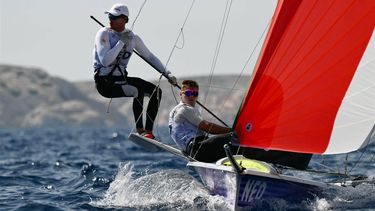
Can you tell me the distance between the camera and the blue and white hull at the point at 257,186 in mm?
8586

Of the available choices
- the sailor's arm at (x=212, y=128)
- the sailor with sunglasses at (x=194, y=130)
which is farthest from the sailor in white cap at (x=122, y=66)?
the sailor's arm at (x=212, y=128)

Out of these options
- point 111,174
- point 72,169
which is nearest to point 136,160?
point 72,169

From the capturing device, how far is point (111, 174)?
14.6 meters

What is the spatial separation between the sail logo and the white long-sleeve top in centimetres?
261

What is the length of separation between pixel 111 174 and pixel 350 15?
7236 mm

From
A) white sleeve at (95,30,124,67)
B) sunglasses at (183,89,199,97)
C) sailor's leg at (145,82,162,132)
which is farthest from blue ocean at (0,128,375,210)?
white sleeve at (95,30,124,67)

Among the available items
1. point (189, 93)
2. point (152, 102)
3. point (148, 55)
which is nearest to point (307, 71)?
point (189, 93)

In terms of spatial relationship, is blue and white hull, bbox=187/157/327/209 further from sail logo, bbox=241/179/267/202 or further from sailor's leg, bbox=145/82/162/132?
sailor's leg, bbox=145/82/162/132

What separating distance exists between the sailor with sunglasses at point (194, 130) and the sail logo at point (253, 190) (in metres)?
0.97

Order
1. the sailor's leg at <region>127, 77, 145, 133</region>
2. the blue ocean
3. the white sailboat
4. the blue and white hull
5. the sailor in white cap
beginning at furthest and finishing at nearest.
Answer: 1. the sailor's leg at <region>127, 77, 145, 133</region>
2. the sailor in white cap
3. the blue ocean
4. the white sailboat
5. the blue and white hull

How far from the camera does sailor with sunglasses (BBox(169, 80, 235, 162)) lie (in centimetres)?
962

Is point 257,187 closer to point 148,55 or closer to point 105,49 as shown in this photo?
point 105,49

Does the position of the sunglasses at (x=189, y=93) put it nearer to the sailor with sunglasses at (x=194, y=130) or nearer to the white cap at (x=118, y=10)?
the sailor with sunglasses at (x=194, y=130)

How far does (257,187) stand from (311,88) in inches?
53.0
